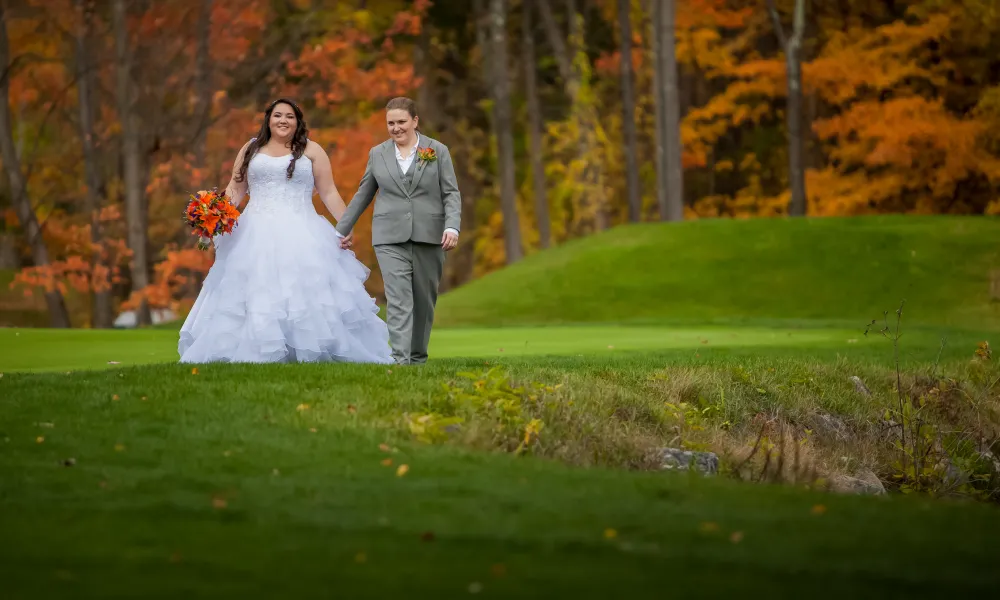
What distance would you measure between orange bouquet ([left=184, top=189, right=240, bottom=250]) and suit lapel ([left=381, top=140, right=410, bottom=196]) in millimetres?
1340

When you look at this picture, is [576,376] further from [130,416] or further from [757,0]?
[757,0]

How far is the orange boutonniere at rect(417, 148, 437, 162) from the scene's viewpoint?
12039 mm

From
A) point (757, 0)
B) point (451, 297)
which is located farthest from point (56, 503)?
point (757, 0)

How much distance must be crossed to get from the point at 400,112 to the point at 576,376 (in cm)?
265

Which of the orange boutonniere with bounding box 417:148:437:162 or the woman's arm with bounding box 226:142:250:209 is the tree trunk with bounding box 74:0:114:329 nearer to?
the woman's arm with bounding box 226:142:250:209

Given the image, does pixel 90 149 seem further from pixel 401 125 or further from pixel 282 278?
pixel 401 125

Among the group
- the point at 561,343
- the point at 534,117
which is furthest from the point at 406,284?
the point at 534,117

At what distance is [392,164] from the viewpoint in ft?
40.0

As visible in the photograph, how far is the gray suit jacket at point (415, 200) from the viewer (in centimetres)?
1213

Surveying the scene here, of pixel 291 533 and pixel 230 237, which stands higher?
pixel 230 237

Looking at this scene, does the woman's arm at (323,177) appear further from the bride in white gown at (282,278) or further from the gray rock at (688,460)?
the gray rock at (688,460)

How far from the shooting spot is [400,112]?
11938 millimetres

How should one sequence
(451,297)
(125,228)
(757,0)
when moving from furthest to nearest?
(757,0) < (125,228) < (451,297)

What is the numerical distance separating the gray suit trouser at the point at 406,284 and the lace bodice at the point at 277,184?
2.82 ft
